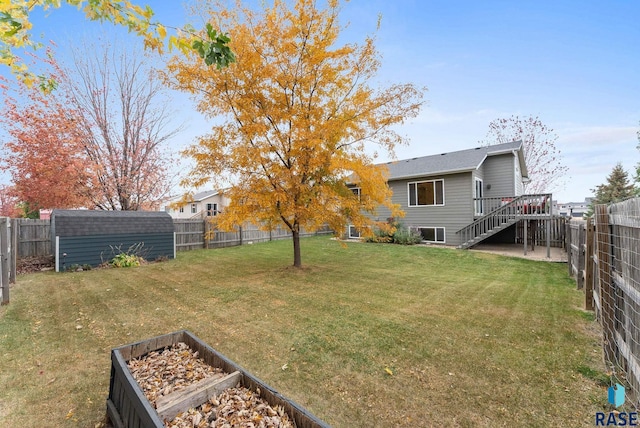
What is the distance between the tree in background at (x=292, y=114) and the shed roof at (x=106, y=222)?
17.0ft

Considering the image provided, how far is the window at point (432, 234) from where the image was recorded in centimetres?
1348

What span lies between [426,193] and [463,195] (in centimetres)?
181

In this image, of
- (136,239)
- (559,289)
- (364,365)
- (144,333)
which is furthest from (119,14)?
(136,239)

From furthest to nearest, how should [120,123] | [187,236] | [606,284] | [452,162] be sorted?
[187,236]
[452,162]
[120,123]
[606,284]

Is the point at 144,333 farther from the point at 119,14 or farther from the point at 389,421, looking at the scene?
the point at 119,14

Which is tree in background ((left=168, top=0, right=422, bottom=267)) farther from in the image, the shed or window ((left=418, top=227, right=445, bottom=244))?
window ((left=418, top=227, right=445, bottom=244))

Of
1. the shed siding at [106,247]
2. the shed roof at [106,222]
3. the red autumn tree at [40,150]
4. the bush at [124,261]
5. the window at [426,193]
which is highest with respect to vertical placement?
the red autumn tree at [40,150]

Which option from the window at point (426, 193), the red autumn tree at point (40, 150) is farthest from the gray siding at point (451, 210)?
the red autumn tree at point (40, 150)

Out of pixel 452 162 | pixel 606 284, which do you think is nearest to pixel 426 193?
pixel 452 162

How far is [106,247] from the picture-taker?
9.53m

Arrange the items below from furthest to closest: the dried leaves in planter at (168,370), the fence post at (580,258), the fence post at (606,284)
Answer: the fence post at (580,258) < the fence post at (606,284) < the dried leaves in planter at (168,370)

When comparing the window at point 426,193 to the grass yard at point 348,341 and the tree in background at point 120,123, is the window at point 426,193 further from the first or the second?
the tree in background at point 120,123

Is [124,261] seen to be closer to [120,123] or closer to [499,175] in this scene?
[120,123]

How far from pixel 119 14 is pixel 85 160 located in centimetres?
1134
